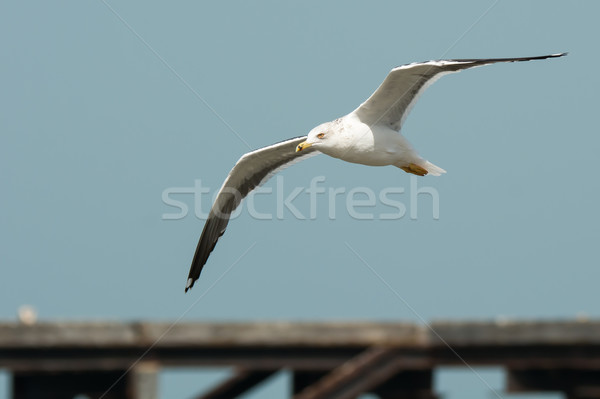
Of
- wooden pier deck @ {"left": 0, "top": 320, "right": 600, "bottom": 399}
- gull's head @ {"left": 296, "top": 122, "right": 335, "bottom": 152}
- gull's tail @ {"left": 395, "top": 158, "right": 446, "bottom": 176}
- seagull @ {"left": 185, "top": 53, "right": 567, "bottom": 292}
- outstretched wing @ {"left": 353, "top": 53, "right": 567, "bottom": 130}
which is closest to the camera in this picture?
wooden pier deck @ {"left": 0, "top": 320, "right": 600, "bottom": 399}

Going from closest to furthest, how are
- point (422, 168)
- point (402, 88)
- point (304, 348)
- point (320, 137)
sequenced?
point (304, 348)
point (402, 88)
point (320, 137)
point (422, 168)

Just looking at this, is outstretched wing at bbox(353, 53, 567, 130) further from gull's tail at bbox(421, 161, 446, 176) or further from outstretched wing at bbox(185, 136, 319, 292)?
outstretched wing at bbox(185, 136, 319, 292)


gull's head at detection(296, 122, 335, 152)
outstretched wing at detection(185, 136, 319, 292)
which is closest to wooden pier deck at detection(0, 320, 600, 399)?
gull's head at detection(296, 122, 335, 152)

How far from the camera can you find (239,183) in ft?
36.8

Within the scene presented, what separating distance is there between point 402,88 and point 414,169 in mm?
1335

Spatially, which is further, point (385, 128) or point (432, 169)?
point (432, 169)

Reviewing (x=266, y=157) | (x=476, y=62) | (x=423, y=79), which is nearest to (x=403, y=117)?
(x=423, y=79)

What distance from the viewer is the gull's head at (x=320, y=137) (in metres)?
9.30

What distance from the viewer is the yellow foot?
991cm

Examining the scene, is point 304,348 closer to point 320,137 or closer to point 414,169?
point 320,137

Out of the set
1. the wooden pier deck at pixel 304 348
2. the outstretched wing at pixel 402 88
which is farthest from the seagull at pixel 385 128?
the wooden pier deck at pixel 304 348

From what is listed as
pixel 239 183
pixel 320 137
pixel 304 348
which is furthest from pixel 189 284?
pixel 304 348

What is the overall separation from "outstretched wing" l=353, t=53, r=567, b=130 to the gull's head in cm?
36

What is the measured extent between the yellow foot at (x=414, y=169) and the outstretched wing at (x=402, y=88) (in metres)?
0.60
